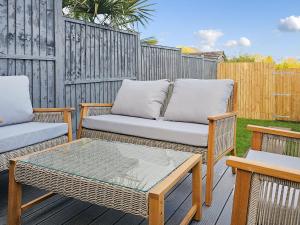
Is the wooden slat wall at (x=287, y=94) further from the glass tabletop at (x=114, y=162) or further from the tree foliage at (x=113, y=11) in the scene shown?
the glass tabletop at (x=114, y=162)

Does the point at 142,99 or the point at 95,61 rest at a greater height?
the point at 95,61

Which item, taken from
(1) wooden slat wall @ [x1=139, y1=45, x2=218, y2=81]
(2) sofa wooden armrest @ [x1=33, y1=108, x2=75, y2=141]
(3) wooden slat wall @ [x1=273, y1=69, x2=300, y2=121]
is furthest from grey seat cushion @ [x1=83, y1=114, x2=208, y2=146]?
(3) wooden slat wall @ [x1=273, y1=69, x2=300, y2=121]

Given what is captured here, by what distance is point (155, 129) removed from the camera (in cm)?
266

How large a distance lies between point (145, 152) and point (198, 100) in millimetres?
1087

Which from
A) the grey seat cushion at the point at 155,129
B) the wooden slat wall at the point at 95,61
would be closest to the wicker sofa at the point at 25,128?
the grey seat cushion at the point at 155,129

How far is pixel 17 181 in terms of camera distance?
1.78 metres

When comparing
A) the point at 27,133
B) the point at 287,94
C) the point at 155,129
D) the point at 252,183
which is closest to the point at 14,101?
the point at 27,133

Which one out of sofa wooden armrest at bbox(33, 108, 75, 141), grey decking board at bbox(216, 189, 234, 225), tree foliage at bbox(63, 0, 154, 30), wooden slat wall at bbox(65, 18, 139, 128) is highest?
tree foliage at bbox(63, 0, 154, 30)

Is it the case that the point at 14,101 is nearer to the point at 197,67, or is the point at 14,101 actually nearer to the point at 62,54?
the point at 62,54

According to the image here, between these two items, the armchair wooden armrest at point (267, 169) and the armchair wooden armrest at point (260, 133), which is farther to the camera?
the armchair wooden armrest at point (260, 133)

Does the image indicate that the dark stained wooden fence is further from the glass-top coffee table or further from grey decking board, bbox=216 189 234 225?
grey decking board, bbox=216 189 234 225

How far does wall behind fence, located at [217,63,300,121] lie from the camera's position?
295 inches

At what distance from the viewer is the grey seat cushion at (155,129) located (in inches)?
96.2

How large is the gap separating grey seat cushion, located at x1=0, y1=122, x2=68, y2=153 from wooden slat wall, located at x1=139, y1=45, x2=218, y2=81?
308 centimetres
